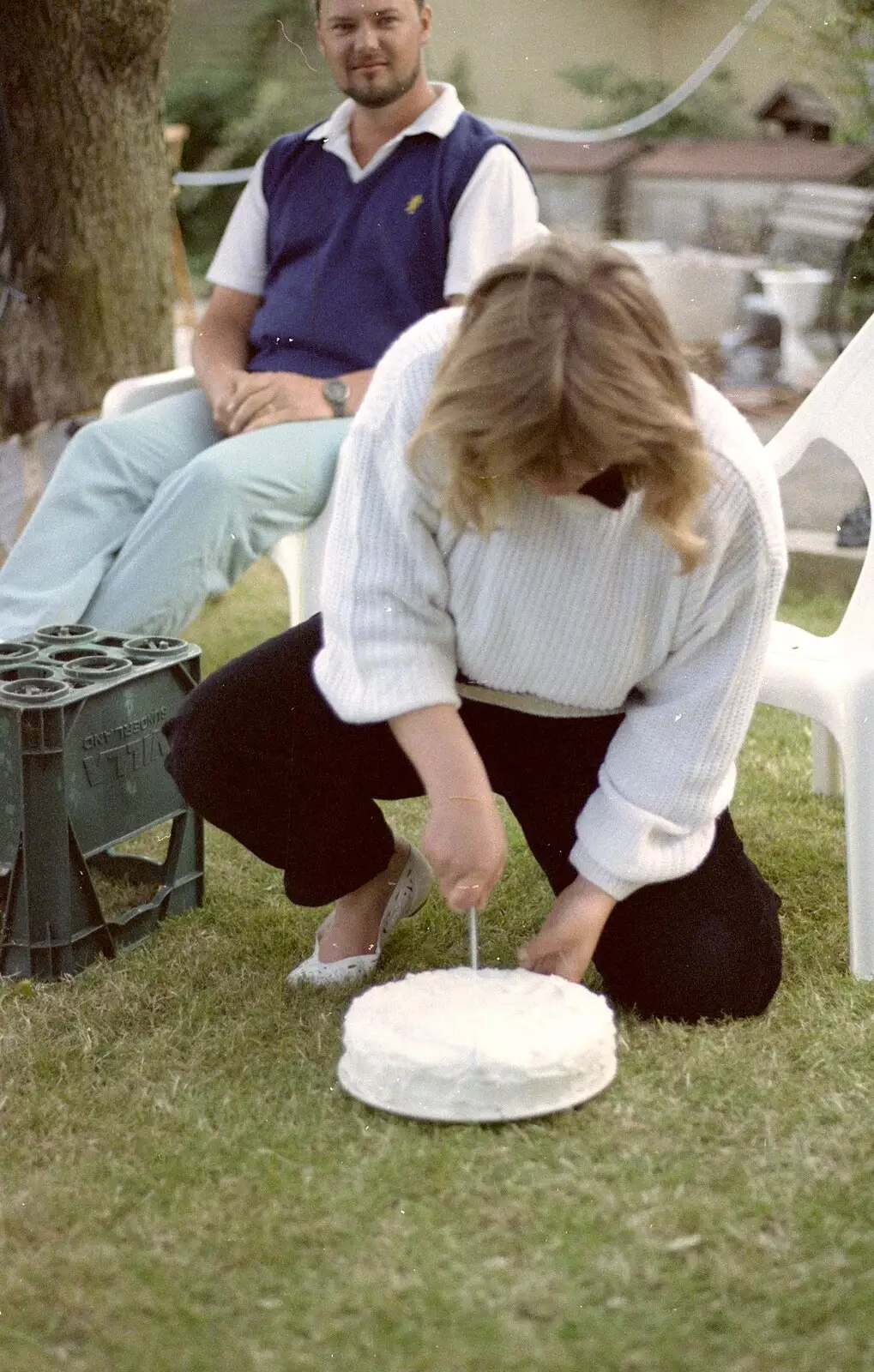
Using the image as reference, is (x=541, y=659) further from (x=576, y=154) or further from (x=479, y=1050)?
(x=576, y=154)

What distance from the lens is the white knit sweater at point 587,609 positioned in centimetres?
135

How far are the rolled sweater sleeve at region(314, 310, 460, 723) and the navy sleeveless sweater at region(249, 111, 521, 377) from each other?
2.59 feet

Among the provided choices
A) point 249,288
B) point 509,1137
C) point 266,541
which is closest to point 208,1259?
point 509,1137

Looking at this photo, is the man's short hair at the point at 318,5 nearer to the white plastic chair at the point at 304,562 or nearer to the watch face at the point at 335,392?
the watch face at the point at 335,392

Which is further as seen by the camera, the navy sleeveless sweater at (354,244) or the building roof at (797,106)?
the building roof at (797,106)

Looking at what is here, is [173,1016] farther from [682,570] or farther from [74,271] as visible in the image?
[74,271]

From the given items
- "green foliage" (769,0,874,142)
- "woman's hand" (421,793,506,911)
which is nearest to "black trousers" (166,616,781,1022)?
"woman's hand" (421,793,506,911)

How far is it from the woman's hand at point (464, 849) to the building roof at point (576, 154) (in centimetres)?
123

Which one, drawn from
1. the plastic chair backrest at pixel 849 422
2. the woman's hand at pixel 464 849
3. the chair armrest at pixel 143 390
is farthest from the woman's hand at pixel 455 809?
the chair armrest at pixel 143 390

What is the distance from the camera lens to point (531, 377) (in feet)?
3.72

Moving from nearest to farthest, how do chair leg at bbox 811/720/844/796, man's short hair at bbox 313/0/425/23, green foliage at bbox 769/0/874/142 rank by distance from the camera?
man's short hair at bbox 313/0/425/23, chair leg at bbox 811/720/844/796, green foliage at bbox 769/0/874/142

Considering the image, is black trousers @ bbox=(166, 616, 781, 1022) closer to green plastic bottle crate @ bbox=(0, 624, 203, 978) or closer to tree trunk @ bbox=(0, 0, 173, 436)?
green plastic bottle crate @ bbox=(0, 624, 203, 978)

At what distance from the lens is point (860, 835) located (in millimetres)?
1591

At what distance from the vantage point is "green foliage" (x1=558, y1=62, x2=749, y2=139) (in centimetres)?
249
